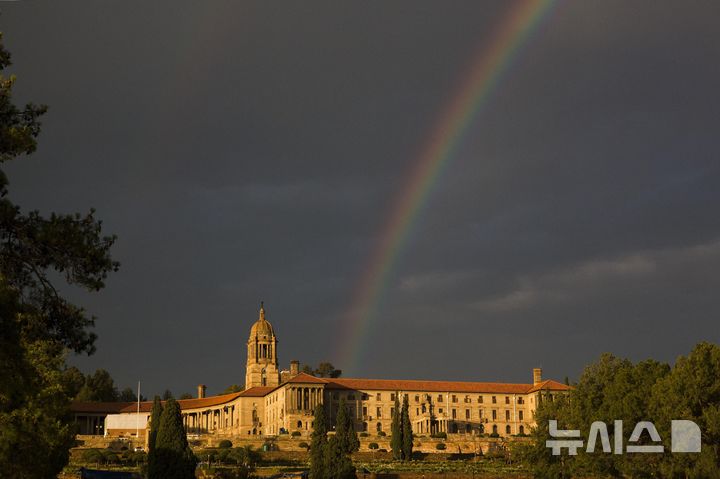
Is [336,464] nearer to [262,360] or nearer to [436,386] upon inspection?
[436,386]

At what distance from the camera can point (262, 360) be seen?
142m

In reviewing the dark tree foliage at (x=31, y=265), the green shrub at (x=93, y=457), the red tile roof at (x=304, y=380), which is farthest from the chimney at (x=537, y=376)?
the dark tree foliage at (x=31, y=265)

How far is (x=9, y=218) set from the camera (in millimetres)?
17422

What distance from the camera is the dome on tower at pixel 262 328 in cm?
14362

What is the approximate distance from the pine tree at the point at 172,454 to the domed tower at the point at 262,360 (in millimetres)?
89392

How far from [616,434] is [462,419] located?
83.8 metres

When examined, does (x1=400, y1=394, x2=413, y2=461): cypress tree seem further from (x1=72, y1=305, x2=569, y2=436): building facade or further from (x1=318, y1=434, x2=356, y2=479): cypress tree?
(x1=318, y1=434, x2=356, y2=479): cypress tree

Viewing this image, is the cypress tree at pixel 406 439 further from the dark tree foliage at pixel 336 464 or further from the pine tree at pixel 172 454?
the pine tree at pixel 172 454

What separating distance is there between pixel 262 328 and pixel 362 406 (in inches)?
989

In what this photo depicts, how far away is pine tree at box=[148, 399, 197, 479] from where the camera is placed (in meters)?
49.7

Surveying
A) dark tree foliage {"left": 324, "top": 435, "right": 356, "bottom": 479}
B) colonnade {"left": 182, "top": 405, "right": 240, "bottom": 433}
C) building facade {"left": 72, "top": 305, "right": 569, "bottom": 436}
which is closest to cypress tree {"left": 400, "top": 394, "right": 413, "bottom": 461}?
building facade {"left": 72, "top": 305, "right": 569, "bottom": 436}

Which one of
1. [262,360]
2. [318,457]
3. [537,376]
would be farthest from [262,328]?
[318,457]

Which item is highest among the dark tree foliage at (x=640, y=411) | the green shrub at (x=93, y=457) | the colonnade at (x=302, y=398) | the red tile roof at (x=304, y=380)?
the red tile roof at (x=304, y=380)

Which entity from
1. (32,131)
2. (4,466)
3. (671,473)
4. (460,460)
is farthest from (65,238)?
(460,460)
